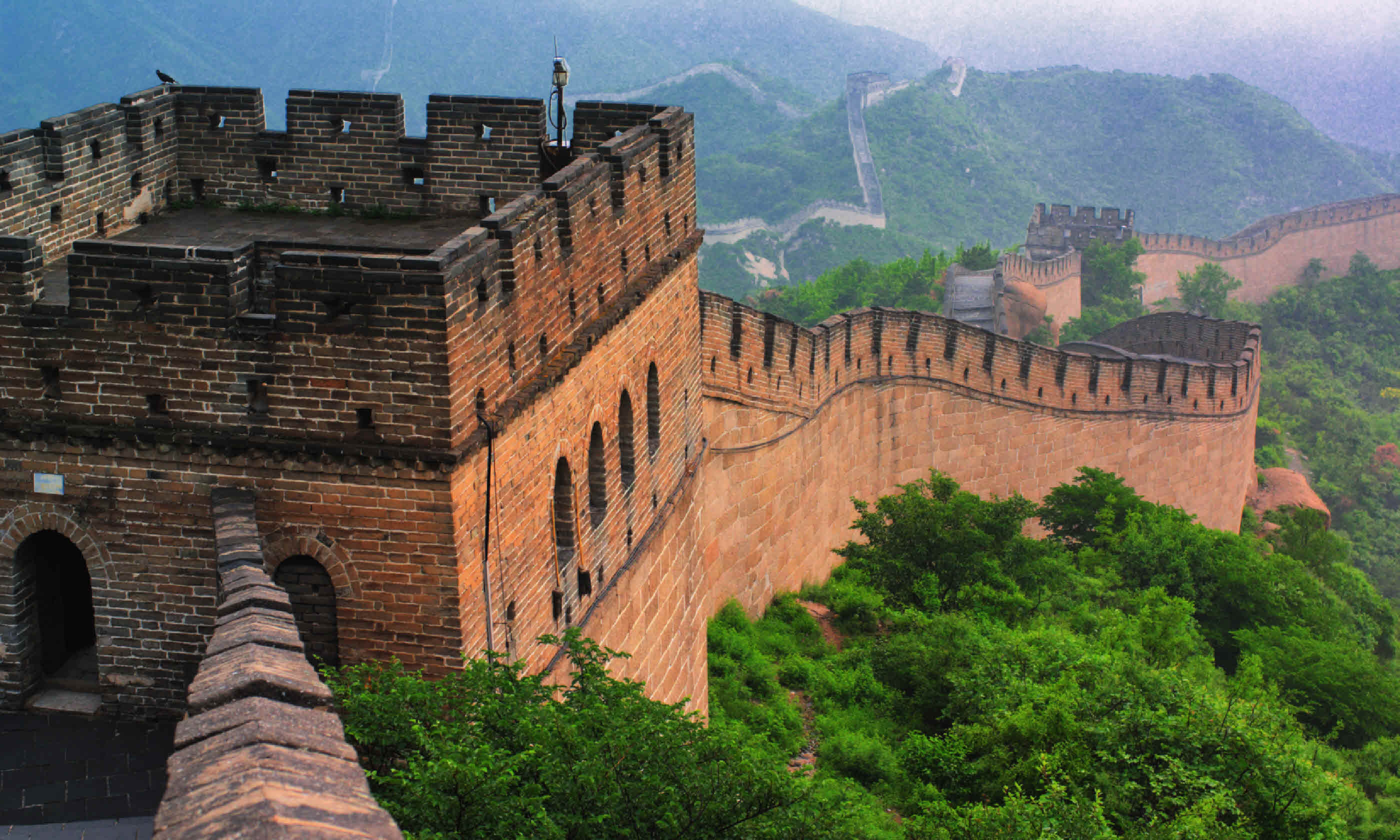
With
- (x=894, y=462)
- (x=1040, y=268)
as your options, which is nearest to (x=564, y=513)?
(x=894, y=462)

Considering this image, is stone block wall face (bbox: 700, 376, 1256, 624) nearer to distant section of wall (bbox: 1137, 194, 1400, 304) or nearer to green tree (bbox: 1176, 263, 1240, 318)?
green tree (bbox: 1176, 263, 1240, 318)

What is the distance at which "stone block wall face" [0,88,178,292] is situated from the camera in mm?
9570

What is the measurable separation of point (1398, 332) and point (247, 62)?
3706 inches

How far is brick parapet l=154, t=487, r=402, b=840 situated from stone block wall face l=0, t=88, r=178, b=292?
12.5 ft

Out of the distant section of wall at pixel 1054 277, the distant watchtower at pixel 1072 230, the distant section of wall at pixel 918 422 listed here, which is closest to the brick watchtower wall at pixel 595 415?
the distant section of wall at pixel 918 422

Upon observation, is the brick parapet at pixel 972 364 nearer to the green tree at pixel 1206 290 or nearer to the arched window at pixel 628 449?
the arched window at pixel 628 449

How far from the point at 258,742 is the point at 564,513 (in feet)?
15.1

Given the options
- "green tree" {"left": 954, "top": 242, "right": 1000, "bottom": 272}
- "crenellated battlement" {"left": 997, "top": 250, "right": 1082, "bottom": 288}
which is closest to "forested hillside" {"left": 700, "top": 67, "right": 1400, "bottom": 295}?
"crenellated battlement" {"left": 997, "top": 250, "right": 1082, "bottom": 288}

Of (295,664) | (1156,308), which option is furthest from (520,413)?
(1156,308)

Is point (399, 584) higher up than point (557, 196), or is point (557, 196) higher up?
point (557, 196)

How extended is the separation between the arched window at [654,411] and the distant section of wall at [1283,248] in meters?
50.0

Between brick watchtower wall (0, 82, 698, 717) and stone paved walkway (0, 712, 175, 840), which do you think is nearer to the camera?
stone paved walkway (0, 712, 175, 840)

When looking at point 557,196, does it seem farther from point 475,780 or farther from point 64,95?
point 64,95

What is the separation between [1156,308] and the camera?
58.3 m
